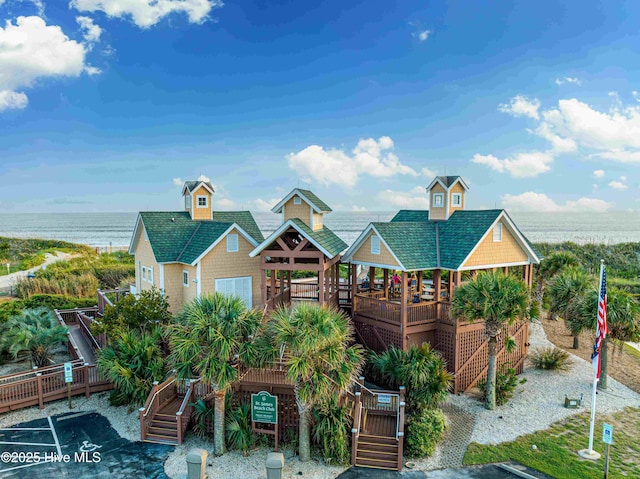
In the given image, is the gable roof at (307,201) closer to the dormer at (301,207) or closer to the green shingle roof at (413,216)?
the dormer at (301,207)

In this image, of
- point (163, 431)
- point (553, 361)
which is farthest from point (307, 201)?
point (553, 361)

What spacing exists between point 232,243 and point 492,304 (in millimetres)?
12671

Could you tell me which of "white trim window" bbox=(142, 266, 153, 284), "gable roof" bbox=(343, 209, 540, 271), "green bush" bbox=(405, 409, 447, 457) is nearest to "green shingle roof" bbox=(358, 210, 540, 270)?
"gable roof" bbox=(343, 209, 540, 271)

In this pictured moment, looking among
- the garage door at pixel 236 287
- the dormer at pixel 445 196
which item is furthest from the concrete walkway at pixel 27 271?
the dormer at pixel 445 196

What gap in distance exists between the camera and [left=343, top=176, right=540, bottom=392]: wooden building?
1905 centimetres

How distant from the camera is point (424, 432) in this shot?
14.4 meters

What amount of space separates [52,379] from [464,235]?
19.0m

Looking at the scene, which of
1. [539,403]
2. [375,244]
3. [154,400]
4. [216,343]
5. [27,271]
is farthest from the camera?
[27,271]

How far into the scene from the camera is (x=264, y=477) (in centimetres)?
1320

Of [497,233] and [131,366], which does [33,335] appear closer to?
[131,366]

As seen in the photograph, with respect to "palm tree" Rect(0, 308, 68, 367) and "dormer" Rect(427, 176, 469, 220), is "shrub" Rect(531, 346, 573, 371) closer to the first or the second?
"dormer" Rect(427, 176, 469, 220)

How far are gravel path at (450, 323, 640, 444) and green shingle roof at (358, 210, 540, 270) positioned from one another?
5999 millimetres

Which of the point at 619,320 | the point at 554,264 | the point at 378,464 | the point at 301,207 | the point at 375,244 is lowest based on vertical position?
the point at 378,464

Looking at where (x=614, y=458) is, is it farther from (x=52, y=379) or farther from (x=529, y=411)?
(x=52, y=379)
